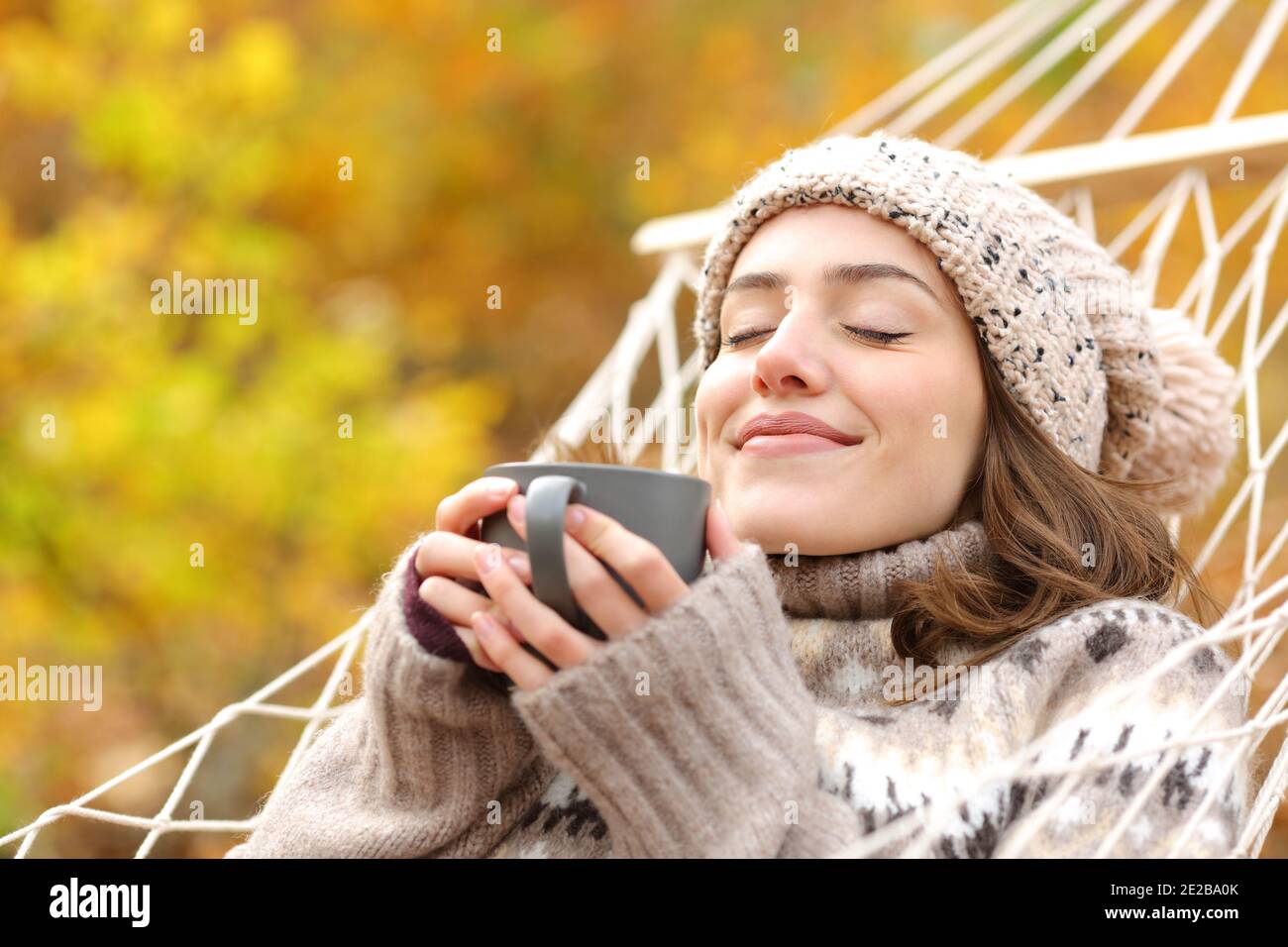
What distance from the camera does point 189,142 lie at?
2760 mm

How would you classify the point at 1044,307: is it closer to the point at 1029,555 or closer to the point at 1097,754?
the point at 1029,555

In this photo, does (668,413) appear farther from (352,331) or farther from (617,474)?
(352,331)

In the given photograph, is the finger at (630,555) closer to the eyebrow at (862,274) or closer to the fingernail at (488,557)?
the fingernail at (488,557)

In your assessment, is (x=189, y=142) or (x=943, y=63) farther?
(x=189, y=142)

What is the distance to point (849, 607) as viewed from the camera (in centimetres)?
107

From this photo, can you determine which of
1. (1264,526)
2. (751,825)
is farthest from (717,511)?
(1264,526)

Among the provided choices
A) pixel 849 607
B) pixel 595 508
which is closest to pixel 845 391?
pixel 849 607

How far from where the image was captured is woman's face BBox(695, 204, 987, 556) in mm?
1040

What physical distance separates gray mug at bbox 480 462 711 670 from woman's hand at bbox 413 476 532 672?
0.01 m

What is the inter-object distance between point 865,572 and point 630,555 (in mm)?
333

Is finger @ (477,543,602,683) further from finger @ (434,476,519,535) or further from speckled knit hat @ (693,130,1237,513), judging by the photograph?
speckled knit hat @ (693,130,1237,513)

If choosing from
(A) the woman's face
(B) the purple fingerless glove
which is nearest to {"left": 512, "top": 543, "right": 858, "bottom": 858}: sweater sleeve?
(B) the purple fingerless glove

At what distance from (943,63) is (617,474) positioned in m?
1.36

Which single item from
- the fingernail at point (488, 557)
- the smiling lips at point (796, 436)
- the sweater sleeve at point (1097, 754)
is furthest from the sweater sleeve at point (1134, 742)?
the fingernail at point (488, 557)
